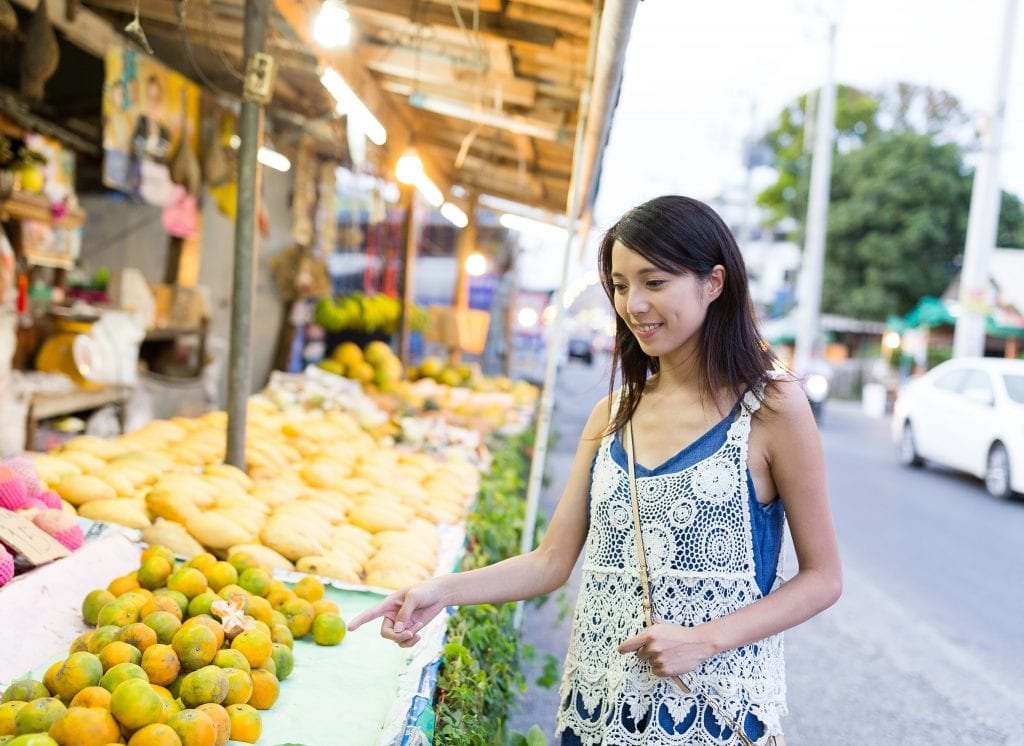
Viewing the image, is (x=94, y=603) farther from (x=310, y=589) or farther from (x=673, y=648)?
(x=673, y=648)

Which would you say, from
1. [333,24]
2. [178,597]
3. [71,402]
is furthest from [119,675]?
[71,402]

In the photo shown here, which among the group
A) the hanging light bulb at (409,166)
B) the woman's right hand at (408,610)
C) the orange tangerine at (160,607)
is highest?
the hanging light bulb at (409,166)

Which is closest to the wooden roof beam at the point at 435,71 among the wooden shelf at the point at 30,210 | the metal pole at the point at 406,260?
the wooden shelf at the point at 30,210

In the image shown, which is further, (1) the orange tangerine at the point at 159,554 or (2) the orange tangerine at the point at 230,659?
(1) the orange tangerine at the point at 159,554

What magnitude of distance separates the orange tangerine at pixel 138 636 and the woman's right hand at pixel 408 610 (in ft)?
1.75

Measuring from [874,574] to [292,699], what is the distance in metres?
5.94

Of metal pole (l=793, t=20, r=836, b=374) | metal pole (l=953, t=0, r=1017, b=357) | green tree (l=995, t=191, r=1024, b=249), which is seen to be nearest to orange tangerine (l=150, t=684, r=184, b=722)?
metal pole (l=953, t=0, r=1017, b=357)

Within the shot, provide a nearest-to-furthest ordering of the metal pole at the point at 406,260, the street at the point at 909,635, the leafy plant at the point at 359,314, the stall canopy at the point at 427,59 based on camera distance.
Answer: the street at the point at 909,635 < the stall canopy at the point at 427,59 < the metal pole at the point at 406,260 < the leafy plant at the point at 359,314

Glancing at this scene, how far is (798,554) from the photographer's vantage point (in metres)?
1.69

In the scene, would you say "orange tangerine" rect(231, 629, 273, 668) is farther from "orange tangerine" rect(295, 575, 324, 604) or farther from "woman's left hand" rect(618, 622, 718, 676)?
"woman's left hand" rect(618, 622, 718, 676)

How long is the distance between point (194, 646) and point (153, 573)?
63 cm

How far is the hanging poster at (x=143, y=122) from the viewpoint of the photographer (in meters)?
5.39

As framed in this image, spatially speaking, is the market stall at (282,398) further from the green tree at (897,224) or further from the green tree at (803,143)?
the green tree at (803,143)

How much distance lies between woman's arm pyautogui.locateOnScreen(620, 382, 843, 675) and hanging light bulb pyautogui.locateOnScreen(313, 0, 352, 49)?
284cm
